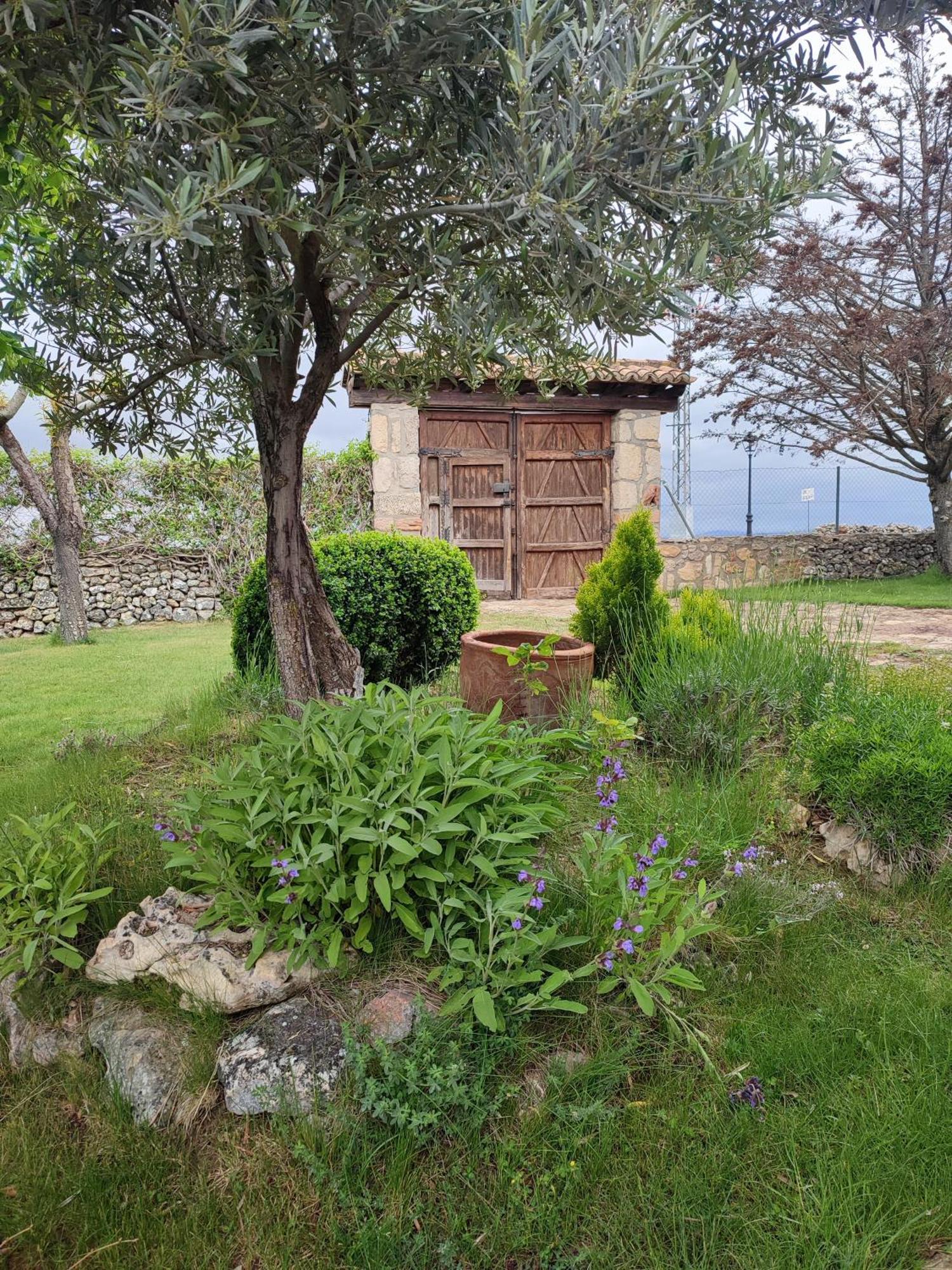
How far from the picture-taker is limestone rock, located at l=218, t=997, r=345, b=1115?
1980mm

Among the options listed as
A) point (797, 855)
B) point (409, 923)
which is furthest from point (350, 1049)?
point (797, 855)

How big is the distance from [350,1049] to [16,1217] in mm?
855

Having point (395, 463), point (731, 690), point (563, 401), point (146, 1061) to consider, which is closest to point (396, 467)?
point (395, 463)

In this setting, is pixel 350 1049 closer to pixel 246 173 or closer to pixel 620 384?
pixel 246 173

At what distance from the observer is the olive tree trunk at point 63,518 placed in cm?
889

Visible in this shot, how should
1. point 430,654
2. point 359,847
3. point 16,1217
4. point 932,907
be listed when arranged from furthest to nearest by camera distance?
point 430,654 → point 932,907 → point 359,847 → point 16,1217

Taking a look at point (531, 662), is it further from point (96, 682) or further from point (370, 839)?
point (96, 682)

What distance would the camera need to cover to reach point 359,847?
2213 millimetres

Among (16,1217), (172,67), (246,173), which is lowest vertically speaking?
(16,1217)

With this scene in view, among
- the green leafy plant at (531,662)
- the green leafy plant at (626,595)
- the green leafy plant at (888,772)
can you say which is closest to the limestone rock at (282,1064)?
the green leafy plant at (531,662)

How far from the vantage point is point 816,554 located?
14.8 meters

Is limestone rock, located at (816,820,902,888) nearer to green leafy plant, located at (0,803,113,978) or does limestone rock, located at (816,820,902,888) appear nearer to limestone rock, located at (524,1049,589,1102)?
limestone rock, located at (524,1049,589,1102)

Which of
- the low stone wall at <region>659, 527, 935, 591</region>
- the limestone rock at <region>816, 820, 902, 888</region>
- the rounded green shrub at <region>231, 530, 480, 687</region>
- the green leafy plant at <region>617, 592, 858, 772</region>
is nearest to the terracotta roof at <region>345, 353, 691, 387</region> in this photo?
the low stone wall at <region>659, 527, 935, 591</region>

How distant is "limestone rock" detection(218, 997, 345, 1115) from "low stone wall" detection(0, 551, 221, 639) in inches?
412
